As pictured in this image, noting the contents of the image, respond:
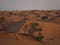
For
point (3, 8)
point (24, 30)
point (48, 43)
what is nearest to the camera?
point (48, 43)

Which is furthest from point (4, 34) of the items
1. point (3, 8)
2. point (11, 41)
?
point (3, 8)

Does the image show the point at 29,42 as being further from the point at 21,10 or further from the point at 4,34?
the point at 21,10

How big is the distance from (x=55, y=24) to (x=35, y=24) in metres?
0.17

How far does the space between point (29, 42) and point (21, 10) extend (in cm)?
83

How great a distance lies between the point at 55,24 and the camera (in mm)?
1041

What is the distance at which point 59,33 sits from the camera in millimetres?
931

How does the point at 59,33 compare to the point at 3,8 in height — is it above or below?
below

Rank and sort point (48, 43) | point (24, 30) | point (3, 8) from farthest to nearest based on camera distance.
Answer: point (3, 8) → point (24, 30) → point (48, 43)

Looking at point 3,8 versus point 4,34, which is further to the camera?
point 3,8

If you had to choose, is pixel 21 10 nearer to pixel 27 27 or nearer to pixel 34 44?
pixel 27 27

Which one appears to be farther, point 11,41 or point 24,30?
point 24,30

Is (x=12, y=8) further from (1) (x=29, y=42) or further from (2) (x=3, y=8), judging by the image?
(1) (x=29, y=42)

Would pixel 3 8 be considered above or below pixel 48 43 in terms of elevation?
above

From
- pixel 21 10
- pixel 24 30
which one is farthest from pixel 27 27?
pixel 21 10
